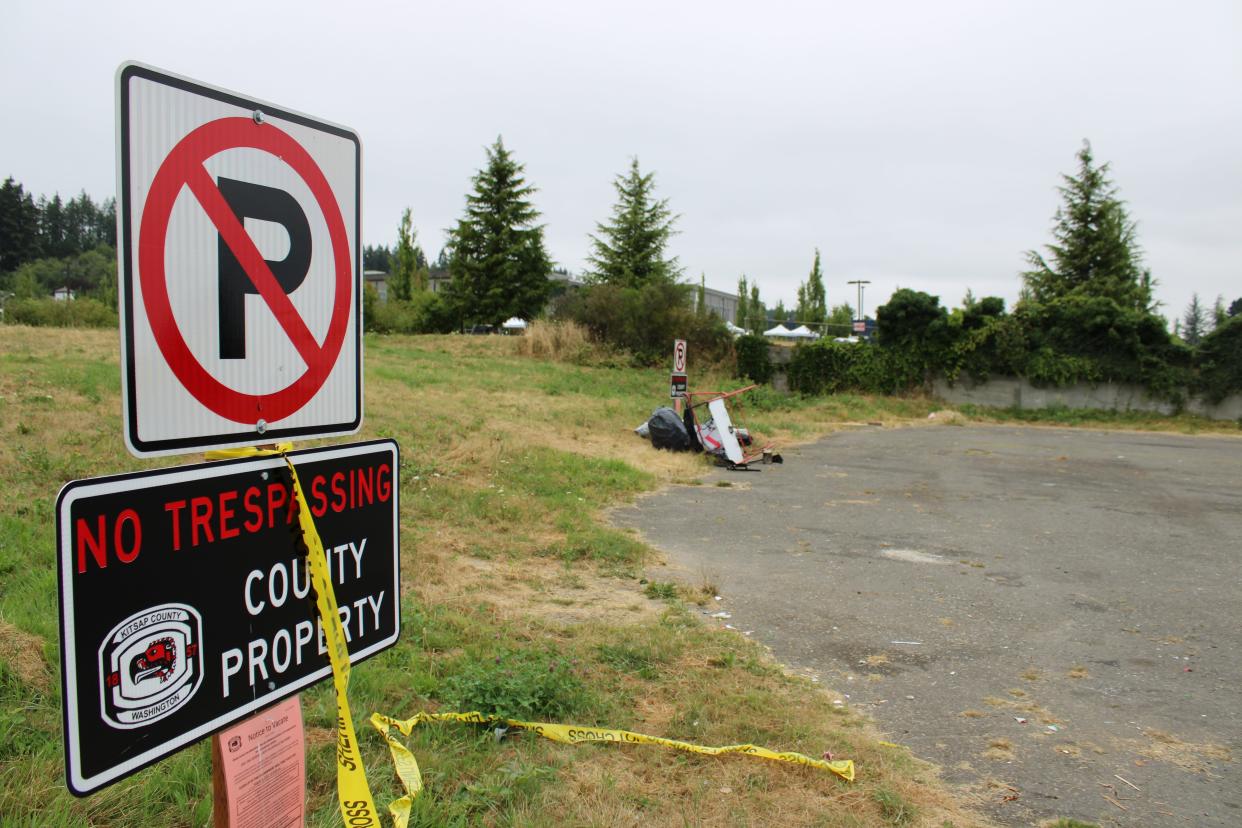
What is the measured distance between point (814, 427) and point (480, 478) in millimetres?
11456

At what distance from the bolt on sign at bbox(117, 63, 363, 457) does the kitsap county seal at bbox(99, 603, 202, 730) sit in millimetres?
305

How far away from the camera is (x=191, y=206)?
156cm

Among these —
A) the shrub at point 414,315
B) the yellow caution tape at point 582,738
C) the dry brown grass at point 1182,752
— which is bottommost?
the dry brown grass at point 1182,752

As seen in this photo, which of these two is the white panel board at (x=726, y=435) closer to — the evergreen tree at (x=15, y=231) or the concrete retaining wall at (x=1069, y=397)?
the concrete retaining wall at (x=1069, y=397)

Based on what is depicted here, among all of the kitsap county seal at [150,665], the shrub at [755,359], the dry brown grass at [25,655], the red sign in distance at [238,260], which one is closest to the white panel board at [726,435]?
the dry brown grass at [25,655]

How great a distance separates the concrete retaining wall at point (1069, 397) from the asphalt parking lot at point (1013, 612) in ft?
40.7

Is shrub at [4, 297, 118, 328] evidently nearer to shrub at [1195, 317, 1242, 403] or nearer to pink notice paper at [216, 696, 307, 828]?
pink notice paper at [216, 696, 307, 828]

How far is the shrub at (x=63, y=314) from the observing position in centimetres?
2494

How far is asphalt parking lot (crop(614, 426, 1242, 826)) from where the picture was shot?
382cm

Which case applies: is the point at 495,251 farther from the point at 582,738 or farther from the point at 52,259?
the point at 52,259

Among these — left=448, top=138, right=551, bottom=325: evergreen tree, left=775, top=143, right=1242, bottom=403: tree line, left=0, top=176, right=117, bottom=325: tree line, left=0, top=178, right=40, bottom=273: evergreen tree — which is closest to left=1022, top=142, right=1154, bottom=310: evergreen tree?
left=775, top=143, right=1242, bottom=403: tree line

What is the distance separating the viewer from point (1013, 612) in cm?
616

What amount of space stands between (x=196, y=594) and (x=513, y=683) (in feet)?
8.69

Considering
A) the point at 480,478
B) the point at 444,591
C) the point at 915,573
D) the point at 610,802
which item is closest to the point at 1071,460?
the point at 915,573
